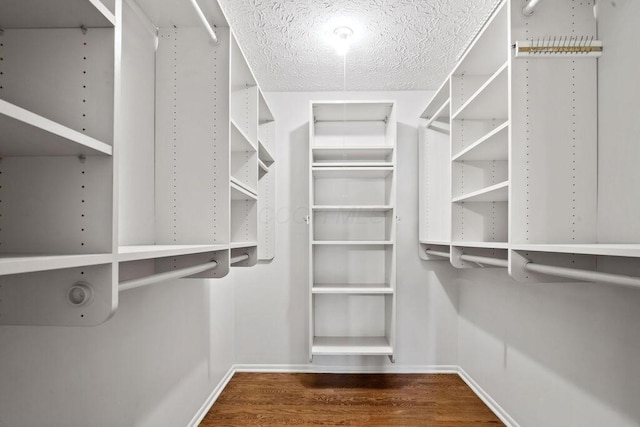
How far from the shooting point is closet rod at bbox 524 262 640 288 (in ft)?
3.03

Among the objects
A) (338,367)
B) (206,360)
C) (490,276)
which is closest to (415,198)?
(490,276)

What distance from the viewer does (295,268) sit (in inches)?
119

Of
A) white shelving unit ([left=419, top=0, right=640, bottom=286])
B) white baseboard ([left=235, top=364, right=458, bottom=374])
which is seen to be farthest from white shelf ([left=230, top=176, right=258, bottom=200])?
white baseboard ([left=235, top=364, right=458, bottom=374])

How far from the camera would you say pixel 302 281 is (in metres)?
3.02

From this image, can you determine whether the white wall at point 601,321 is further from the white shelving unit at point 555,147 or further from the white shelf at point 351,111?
the white shelf at point 351,111

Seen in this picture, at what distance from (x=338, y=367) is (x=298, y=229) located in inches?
47.3

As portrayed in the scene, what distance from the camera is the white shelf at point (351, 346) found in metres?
2.57

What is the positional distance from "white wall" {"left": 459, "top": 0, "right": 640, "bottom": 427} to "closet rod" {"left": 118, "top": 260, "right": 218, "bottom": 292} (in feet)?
5.24

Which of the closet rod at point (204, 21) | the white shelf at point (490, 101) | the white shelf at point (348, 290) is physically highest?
the closet rod at point (204, 21)

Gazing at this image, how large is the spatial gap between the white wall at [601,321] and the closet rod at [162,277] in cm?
160

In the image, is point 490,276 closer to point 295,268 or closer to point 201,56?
point 295,268

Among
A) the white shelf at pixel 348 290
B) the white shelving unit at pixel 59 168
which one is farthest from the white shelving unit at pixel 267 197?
the white shelving unit at pixel 59 168

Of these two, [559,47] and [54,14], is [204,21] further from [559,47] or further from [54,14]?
[559,47]

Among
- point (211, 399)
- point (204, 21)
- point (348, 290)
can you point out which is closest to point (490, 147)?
point (348, 290)
